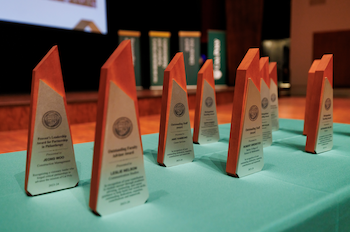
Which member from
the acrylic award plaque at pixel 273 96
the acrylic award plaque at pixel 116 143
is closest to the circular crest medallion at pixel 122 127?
the acrylic award plaque at pixel 116 143

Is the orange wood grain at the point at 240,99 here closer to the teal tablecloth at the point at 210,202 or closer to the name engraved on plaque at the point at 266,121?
the teal tablecloth at the point at 210,202

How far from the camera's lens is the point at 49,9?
11.6ft

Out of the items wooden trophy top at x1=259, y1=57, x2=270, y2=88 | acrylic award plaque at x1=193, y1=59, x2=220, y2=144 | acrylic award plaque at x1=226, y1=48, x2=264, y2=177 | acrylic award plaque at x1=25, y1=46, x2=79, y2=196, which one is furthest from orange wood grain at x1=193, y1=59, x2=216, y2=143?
acrylic award plaque at x1=25, y1=46, x2=79, y2=196

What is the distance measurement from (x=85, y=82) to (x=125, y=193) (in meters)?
4.34

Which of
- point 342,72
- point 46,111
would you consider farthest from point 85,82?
point 342,72

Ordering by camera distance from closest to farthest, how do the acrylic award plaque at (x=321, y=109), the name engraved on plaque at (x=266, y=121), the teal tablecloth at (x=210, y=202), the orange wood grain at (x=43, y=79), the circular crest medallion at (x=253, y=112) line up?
the teal tablecloth at (x=210, y=202) < the orange wood grain at (x=43, y=79) < the circular crest medallion at (x=253, y=112) < the acrylic award plaque at (x=321, y=109) < the name engraved on plaque at (x=266, y=121)

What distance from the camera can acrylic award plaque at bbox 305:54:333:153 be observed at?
41.8 inches

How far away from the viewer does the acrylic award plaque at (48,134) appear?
72 centimetres

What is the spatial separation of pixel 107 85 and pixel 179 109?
44 centimetres

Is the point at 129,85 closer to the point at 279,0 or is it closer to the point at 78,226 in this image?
the point at 78,226

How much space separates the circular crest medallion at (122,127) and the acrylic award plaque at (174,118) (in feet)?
1.13

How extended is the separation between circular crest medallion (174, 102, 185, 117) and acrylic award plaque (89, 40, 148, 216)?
35cm

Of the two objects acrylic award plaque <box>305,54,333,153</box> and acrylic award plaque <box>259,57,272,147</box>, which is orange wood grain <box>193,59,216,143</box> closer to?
acrylic award plaque <box>259,57,272,147</box>

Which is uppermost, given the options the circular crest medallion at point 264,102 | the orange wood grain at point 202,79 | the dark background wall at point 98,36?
the dark background wall at point 98,36
